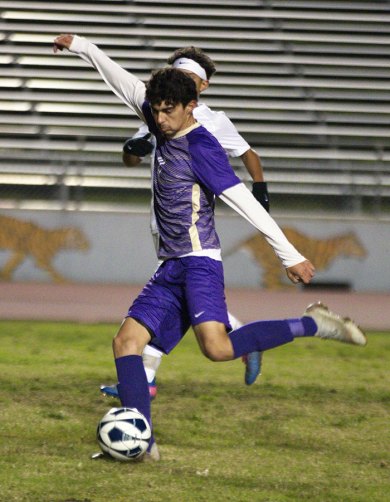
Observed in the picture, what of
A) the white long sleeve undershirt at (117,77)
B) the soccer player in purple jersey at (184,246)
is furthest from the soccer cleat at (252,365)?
the white long sleeve undershirt at (117,77)

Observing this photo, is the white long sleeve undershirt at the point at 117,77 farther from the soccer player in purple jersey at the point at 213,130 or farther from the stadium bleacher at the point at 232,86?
the stadium bleacher at the point at 232,86

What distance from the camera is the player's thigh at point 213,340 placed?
495 centimetres

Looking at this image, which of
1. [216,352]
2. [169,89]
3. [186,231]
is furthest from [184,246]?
[169,89]

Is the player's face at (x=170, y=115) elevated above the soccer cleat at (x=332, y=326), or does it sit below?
above

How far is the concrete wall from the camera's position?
42.9 ft

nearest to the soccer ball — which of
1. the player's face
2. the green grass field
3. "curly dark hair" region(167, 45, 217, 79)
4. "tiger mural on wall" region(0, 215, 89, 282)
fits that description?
the green grass field

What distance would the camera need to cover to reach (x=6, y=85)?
15.0 metres

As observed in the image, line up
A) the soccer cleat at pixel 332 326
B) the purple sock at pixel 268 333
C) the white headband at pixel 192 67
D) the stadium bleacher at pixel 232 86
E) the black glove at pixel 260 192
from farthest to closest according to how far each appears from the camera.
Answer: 1. the stadium bleacher at pixel 232 86
2. the black glove at pixel 260 192
3. the white headband at pixel 192 67
4. the soccer cleat at pixel 332 326
5. the purple sock at pixel 268 333

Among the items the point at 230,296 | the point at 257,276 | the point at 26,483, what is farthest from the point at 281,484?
the point at 257,276

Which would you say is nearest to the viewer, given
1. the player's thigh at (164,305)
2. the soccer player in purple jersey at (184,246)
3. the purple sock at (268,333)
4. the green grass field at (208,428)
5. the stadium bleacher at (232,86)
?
the green grass field at (208,428)

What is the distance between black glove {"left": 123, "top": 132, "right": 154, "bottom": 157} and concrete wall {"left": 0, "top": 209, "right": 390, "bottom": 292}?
7.49 metres

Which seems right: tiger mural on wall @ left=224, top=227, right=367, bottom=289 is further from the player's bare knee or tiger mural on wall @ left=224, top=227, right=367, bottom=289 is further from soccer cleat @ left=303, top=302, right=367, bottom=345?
the player's bare knee

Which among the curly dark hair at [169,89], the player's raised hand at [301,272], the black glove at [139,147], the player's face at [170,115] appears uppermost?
the curly dark hair at [169,89]

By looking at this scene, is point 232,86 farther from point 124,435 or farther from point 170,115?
point 124,435
